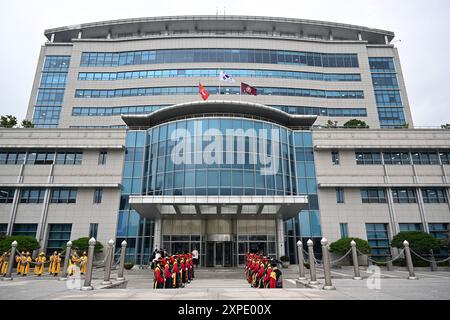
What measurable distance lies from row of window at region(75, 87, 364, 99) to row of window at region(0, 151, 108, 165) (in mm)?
15492

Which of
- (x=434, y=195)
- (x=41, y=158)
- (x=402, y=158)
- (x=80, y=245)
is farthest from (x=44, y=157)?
(x=434, y=195)

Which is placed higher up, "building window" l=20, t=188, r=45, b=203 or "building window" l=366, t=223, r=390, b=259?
"building window" l=20, t=188, r=45, b=203

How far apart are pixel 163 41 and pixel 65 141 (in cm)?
2395

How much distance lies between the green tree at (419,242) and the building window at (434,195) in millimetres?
6383

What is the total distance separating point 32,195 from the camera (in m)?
30.0

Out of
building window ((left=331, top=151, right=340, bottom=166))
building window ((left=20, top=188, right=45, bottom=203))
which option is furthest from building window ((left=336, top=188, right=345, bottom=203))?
building window ((left=20, top=188, right=45, bottom=203))

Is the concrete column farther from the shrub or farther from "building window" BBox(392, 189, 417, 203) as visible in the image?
"building window" BBox(392, 189, 417, 203)

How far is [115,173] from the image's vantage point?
30.8 metres

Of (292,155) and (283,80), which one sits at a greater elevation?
(283,80)

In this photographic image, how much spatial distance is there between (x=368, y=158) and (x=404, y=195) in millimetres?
5230

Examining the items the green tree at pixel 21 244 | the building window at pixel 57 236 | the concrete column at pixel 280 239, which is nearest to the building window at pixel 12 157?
the building window at pixel 57 236

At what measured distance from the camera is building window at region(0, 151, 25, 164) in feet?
101
